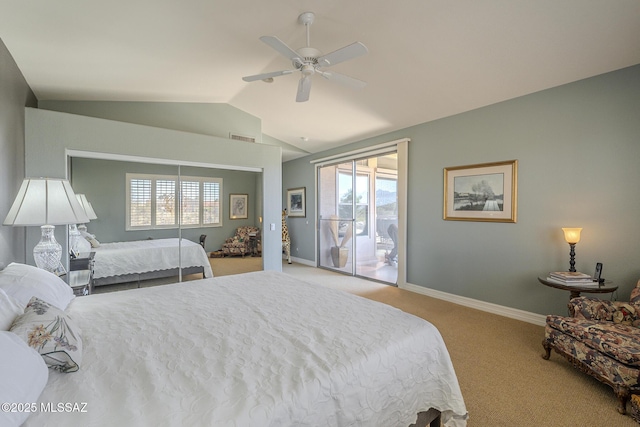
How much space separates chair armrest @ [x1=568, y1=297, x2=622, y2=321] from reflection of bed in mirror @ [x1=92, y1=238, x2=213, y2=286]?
4086 millimetres

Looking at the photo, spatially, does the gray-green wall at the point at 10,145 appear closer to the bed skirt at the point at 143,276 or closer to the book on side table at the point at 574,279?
the bed skirt at the point at 143,276

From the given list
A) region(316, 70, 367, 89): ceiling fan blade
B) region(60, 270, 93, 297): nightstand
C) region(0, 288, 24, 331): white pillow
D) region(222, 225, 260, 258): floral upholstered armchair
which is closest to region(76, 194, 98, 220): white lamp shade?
region(60, 270, 93, 297): nightstand

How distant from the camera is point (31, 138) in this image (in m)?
2.99

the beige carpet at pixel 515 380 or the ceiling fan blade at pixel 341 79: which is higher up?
the ceiling fan blade at pixel 341 79

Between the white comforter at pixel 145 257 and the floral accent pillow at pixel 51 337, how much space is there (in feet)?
7.38

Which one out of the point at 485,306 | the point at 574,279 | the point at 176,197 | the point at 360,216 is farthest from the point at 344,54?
the point at 360,216

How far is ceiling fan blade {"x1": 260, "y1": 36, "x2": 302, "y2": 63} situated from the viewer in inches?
80.4

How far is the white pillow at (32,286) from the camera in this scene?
1.56 meters

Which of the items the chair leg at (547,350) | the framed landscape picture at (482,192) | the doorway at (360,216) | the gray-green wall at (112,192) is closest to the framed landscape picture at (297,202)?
the doorway at (360,216)

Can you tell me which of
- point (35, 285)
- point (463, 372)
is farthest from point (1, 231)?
point (463, 372)

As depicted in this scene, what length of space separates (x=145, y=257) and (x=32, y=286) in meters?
1.96

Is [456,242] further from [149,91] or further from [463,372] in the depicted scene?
[149,91]

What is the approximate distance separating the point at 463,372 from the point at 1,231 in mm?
3991

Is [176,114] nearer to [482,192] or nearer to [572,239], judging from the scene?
[482,192]
